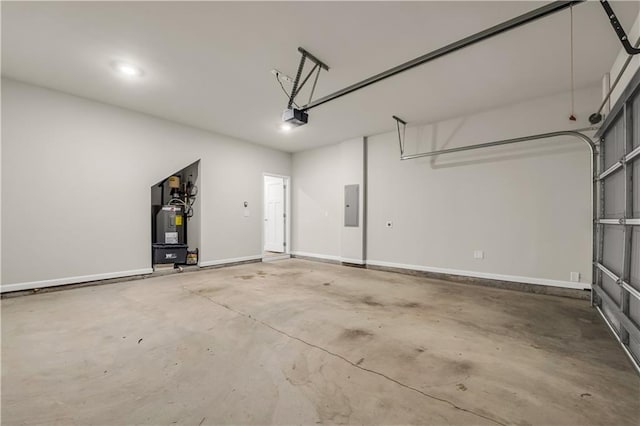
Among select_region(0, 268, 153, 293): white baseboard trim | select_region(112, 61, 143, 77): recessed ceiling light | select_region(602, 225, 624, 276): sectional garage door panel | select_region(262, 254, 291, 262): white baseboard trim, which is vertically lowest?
select_region(262, 254, 291, 262): white baseboard trim

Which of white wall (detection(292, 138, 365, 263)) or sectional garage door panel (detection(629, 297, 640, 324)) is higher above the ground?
white wall (detection(292, 138, 365, 263))

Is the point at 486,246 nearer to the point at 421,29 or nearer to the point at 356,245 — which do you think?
the point at 356,245

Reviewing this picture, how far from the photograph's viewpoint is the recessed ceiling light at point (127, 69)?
10.6ft

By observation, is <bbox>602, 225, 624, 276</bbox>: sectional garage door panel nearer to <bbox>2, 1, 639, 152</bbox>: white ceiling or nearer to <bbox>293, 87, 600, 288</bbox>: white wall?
<bbox>293, 87, 600, 288</bbox>: white wall

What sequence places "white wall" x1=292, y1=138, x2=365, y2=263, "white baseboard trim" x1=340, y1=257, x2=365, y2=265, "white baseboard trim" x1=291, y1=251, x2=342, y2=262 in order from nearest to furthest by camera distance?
1. "white baseboard trim" x1=340, y1=257, x2=365, y2=265
2. "white wall" x1=292, y1=138, x2=365, y2=263
3. "white baseboard trim" x1=291, y1=251, x2=342, y2=262

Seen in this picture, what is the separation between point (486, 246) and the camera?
4504mm

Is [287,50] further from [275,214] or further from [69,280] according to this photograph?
[275,214]

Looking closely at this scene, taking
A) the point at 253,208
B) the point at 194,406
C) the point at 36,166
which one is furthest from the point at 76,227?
the point at 194,406

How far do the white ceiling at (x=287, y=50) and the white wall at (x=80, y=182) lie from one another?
1.37 ft

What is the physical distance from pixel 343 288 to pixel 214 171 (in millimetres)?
3865

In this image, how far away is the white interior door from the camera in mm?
7961

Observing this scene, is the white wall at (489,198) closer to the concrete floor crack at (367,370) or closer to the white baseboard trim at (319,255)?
the white baseboard trim at (319,255)

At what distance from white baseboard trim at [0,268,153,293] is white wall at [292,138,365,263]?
3738 millimetres

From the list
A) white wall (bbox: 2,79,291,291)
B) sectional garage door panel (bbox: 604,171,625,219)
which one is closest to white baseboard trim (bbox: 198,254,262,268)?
white wall (bbox: 2,79,291,291)
